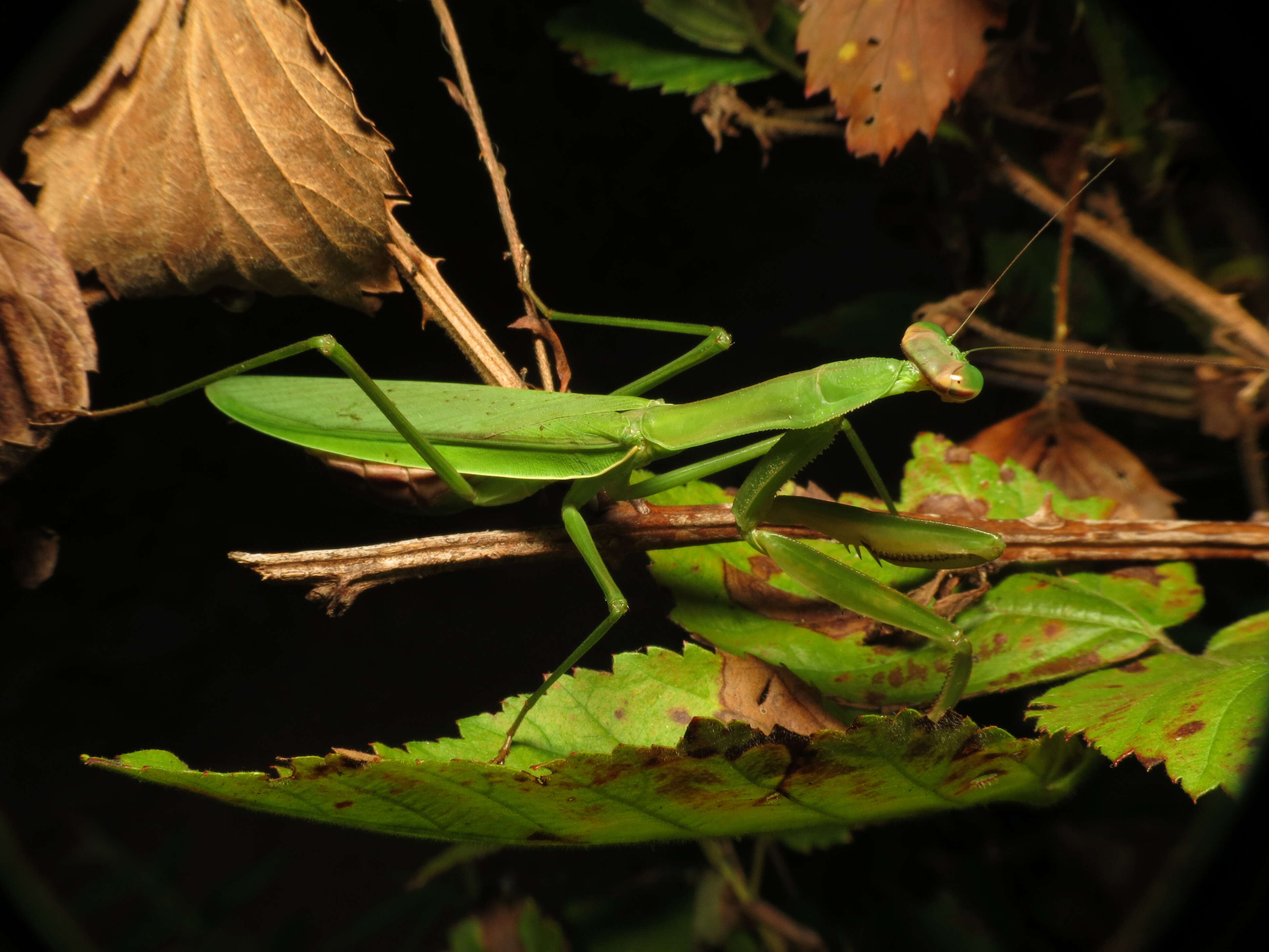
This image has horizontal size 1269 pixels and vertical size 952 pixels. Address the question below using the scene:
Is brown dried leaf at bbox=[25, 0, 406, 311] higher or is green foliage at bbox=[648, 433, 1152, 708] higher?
brown dried leaf at bbox=[25, 0, 406, 311]

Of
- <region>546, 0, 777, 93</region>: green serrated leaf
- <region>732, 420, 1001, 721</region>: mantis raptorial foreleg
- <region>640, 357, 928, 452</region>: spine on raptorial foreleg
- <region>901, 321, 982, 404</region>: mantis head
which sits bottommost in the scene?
<region>732, 420, 1001, 721</region>: mantis raptorial foreleg

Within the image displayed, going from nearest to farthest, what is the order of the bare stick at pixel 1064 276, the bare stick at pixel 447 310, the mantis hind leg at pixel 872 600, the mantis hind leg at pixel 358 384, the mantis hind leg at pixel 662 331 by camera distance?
the mantis hind leg at pixel 872 600 → the mantis hind leg at pixel 358 384 → the bare stick at pixel 447 310 → the mantis hind leg at pixel 662 331 → the bare stick at pixel 1064 276

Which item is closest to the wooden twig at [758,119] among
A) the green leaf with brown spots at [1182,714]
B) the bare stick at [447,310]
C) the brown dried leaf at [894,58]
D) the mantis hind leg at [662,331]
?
the brown dried leaf at [894,58]

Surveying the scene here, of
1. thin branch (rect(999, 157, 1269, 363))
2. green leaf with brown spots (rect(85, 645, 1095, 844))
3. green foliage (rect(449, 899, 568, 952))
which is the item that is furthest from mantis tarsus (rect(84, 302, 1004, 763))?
green foliage (rect(449, 899, 568, 952))

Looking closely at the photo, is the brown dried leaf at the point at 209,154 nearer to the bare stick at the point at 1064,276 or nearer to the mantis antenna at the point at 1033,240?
the mantis antenna at the point at 1033,240

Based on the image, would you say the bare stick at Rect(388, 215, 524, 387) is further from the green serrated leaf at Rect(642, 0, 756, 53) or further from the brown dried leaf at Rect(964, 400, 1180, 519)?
the brown dried leaf at Rect(964, 400, 1180, 519)

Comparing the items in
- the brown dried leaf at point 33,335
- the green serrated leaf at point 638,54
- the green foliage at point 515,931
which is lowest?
the green foliage at point 515,931

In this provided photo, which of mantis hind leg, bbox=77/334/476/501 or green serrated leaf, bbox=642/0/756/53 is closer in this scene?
mantis hind leg, bbox=77/334/476/501
